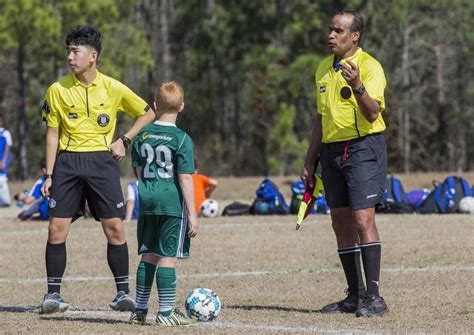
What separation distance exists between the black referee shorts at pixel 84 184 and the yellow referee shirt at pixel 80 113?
3.2 inches

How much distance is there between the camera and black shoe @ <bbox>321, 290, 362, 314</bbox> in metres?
8.77

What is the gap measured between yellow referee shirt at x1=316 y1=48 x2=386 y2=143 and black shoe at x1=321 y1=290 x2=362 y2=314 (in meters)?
1.27

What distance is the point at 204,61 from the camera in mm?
47594

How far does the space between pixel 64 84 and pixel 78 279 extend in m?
3.07

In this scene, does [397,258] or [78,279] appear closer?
[78,279]

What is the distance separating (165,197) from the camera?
7941 mm

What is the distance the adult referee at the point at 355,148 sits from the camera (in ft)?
27.9

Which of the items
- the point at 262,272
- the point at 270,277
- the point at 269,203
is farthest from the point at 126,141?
the point at 269,203

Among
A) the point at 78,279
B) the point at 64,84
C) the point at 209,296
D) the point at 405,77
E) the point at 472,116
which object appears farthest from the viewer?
the point at 472,116

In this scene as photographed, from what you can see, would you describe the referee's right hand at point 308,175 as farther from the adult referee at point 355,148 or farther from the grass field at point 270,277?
the grass field at point 270,277

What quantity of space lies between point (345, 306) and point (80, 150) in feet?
8.12

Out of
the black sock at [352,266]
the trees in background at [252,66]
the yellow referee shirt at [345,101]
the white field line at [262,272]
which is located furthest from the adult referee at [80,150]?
the trees in background at [252,66]

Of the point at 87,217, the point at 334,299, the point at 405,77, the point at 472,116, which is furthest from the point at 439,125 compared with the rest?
the point at 334,299

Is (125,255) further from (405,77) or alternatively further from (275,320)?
(405,77)
